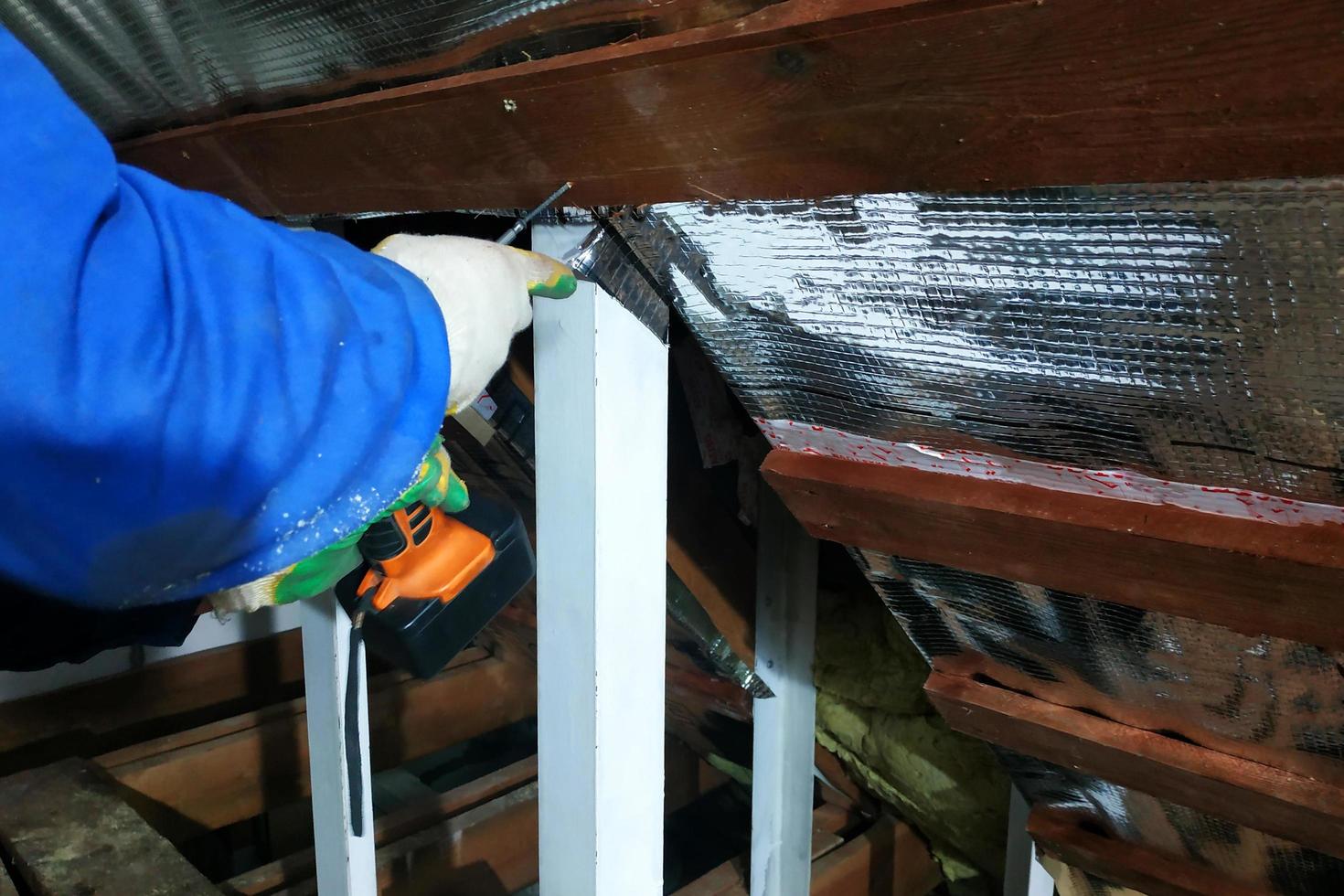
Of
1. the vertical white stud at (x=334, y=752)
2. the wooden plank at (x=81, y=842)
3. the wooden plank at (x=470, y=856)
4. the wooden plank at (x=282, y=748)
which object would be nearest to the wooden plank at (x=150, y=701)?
the wooden plank at (x=282, y=748)

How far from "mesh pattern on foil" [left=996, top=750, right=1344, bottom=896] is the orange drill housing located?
2.52ft

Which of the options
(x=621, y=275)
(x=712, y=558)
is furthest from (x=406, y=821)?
(x=621, y=275)

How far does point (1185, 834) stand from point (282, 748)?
1626 mm

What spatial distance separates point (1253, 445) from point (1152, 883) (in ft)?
3.12

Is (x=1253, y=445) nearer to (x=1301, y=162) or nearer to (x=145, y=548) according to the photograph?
(x=1301, y=162)

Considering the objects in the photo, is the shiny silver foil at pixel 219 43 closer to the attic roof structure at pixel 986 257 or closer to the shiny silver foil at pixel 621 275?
the attic roof structure at pixel 986 257

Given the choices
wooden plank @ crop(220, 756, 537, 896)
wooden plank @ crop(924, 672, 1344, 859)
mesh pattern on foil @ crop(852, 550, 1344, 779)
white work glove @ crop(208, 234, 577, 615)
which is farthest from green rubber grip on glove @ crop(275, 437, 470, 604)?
wooden plank @ crop(220, 756, 537, 896)

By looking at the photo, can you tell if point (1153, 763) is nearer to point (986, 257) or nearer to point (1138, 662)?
point (1138, 662)

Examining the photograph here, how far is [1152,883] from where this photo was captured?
1221 mm

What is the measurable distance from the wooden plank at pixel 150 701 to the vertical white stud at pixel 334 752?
36.4 inches

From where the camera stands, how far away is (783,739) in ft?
5.14

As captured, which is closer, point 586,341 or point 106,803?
point 586,341

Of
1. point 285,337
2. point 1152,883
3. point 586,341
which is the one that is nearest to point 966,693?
point 1152,883

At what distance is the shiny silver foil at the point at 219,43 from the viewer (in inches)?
25.7
